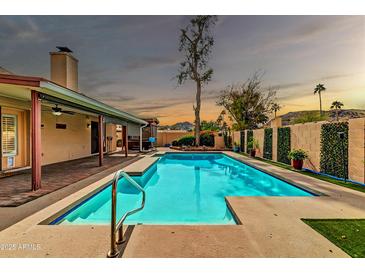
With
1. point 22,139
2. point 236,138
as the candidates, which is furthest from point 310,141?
point 22,139

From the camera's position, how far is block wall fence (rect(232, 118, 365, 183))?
569 centimetres

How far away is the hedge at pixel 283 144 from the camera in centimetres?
994

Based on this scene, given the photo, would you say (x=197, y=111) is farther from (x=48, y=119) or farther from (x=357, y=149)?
(x=357, y=149)

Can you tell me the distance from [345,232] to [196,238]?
7.11ft

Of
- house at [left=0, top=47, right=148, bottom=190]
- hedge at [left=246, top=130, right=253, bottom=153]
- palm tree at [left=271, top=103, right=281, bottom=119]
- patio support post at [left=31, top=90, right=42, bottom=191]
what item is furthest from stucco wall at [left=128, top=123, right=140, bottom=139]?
palm tree at [left=271, top=103, right=281, bottom=119]

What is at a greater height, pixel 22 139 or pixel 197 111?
pixel 197 111

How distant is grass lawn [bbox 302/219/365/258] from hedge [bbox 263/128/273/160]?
8857mm

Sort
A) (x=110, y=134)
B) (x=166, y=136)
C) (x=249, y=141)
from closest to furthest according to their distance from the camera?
(x=249, y=141)
(x=110, y=134)
(x=166, y=136)

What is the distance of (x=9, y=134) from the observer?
7.62 meters

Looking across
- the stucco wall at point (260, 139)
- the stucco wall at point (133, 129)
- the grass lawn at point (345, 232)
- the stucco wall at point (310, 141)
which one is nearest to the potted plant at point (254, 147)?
the stucco wall at point (260, 139)

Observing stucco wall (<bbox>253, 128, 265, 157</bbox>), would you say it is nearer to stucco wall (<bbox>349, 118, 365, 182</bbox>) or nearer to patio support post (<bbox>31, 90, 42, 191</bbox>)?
stucco wall (<bbox>349, 118, 365, 182</bbox>)

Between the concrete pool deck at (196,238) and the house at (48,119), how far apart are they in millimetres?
2585

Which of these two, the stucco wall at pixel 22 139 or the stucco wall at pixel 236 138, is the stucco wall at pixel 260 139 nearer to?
the stucco wall at pixel 236 138

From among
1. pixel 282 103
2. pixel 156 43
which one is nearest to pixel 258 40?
pixel 156 43
